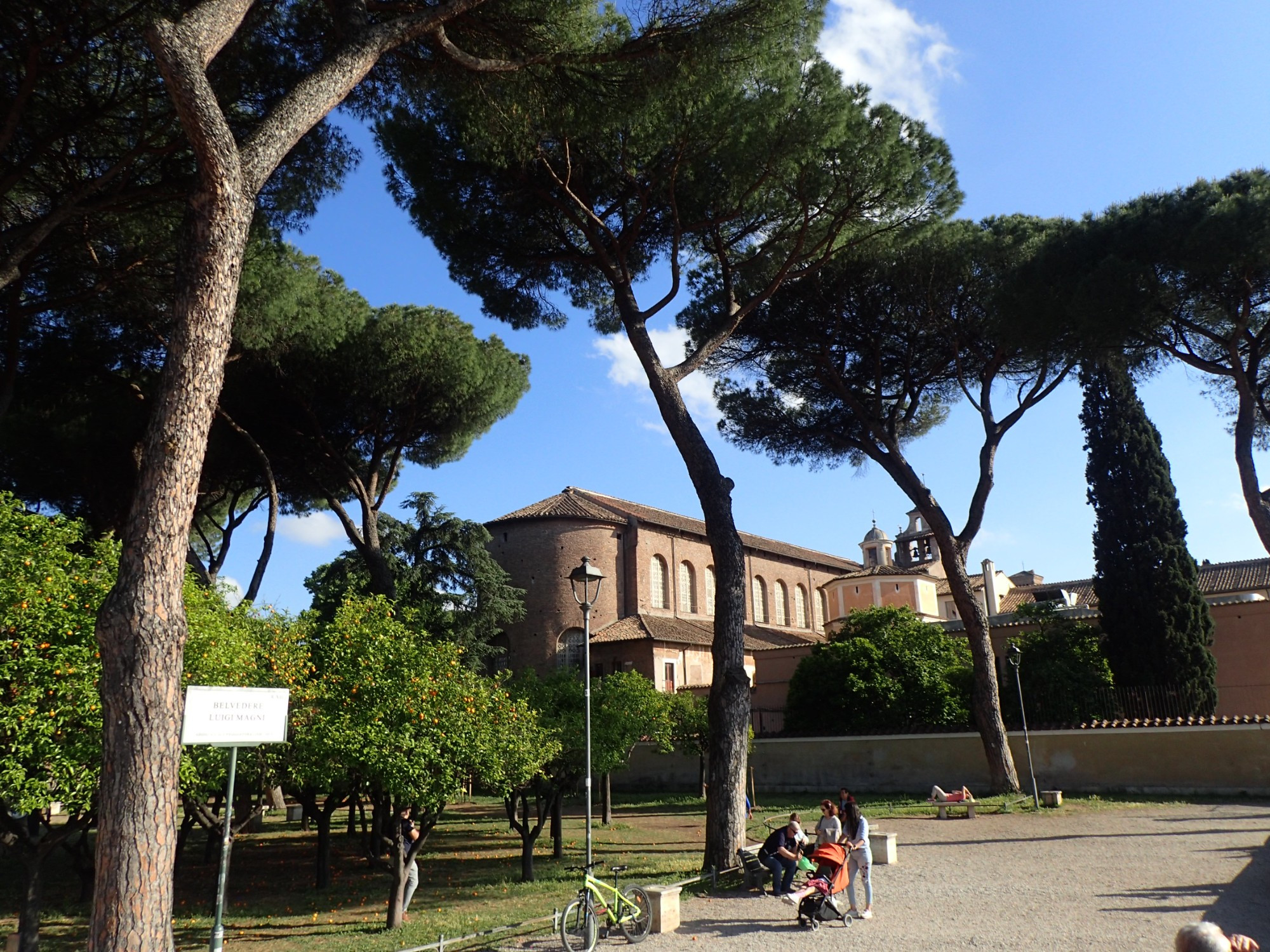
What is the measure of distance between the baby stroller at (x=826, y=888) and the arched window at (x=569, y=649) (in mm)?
25189

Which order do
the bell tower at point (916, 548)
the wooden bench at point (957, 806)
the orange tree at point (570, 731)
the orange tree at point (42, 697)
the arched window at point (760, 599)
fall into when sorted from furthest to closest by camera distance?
the bell tower at point (916, 548)
the arched window at point (760, 599)
the wooden bench at point (957, 806)
the orange tree at point (570, 731)
the orange tree at point (42, 697)

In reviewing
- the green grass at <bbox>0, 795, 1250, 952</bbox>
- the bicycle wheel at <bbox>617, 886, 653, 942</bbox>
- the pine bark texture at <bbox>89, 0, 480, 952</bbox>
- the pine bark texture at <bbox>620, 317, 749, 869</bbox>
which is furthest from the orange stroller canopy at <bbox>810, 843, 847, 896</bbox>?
the pine bark texture at <bbox>89, 0, 480, 952</bbox>

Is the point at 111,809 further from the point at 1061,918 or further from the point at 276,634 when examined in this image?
the point at 1061,918

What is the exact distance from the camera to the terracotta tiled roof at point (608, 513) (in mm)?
35781

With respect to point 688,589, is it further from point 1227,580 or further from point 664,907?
point 664,907

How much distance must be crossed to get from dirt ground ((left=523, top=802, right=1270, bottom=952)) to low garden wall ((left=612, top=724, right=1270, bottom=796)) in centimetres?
394

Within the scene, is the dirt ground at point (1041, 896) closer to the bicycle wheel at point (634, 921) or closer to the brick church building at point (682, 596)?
the bicycle wheel at point (634, 921)

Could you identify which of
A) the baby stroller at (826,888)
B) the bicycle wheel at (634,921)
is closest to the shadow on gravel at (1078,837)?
the baby stroller at (826,888)

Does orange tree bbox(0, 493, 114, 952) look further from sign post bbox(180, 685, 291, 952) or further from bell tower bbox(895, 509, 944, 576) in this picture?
bell tower bbox(895, 509, 944, 576)

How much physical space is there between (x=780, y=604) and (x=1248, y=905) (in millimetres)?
35696

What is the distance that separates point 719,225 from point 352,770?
918cm

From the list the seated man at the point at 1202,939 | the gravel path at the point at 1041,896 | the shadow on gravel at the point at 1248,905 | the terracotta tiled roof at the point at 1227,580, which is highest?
the terracotta tiled roof at the point at 1227,580

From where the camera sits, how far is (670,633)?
33219mm

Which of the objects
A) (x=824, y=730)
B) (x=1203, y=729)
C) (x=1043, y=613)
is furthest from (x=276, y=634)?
(x=1043, y=613)
